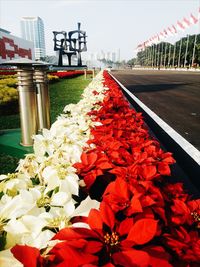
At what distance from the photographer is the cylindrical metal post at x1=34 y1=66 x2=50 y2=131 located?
4.16m

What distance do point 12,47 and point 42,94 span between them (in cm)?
2972

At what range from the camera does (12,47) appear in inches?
1228

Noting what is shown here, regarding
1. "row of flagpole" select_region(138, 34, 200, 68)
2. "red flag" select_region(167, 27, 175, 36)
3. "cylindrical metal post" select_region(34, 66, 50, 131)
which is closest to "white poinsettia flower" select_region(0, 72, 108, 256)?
"cylindrical metal post" select_region(34, 66, 50, 131)

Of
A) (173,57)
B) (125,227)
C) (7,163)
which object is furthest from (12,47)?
(173,57)

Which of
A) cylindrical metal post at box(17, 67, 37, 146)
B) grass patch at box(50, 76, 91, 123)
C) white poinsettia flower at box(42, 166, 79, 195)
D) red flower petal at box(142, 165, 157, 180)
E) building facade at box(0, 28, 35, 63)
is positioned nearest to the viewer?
white poinsettia flower at box(42, 166, 79, 195)

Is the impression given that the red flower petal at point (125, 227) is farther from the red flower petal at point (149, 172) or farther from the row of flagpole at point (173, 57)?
the row of flagpole at point (173, 57)

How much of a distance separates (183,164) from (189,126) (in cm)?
291

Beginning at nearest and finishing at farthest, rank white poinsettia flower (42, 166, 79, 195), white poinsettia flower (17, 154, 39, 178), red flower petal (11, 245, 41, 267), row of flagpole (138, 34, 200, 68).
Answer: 1. red flower petal (11, 245, 41, 267)
2. white poinsettia flower (42, 166, 79, 195)
3. white poinsettia flower (17, 154, 39, 178)
4. row of flagpole (138, 34, 200, 68)

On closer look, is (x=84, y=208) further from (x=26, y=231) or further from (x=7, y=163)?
(x=7, y=163)

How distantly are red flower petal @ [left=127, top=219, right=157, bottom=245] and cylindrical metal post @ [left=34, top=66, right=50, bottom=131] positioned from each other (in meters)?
3.55

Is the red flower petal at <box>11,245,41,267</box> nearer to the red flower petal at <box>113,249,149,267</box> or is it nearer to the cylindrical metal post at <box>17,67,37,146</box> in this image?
the red flower petal at <box>113,249,149,267</box>

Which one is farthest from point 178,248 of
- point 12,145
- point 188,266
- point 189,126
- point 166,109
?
point 166,109

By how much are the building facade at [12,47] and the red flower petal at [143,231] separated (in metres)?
28.9

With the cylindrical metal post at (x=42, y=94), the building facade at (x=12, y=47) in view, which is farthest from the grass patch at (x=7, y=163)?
the building facade at (x=12, y=47)
